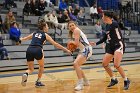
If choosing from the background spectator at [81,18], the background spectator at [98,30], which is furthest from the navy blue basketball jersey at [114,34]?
the background spectator at [81,18]

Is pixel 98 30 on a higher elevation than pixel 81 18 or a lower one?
lower

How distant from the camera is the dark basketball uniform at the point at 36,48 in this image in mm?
8344

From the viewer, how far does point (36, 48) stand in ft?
27.7

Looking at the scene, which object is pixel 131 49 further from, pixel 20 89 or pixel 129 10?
pixel 20 89

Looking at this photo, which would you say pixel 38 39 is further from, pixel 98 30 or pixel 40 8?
pixel 98 30

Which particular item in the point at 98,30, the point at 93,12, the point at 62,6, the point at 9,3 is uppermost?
the point at 9,3

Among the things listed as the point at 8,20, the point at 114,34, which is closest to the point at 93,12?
the point at 8,20

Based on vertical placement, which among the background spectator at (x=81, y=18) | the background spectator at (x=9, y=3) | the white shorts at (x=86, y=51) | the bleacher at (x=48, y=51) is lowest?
the bleacher at (x=48, y=51)

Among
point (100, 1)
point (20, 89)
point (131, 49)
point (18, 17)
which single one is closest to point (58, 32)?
point (18, 17)

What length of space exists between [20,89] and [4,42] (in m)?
6.77

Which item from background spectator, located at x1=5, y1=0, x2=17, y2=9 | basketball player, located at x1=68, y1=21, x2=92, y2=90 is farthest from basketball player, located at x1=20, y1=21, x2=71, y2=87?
background spectator, located at x1=5, y1=0, x2=17, y2=9

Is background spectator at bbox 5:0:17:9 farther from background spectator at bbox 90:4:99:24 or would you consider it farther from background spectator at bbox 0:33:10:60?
background spectator at bbox 90:4:99:24

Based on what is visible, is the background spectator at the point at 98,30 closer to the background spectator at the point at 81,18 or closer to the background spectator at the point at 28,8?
the background spectator at the point at 81,18

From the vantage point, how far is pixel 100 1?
24.8m
